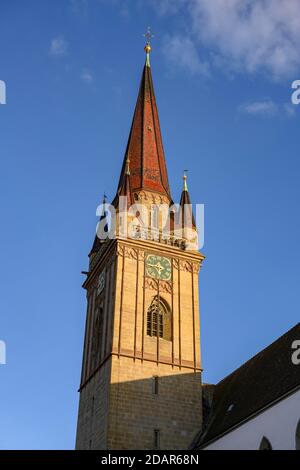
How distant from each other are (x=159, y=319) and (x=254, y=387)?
21.9 ft

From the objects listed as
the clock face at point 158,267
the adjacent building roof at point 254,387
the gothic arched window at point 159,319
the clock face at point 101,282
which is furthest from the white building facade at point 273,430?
the clock face at point 101,282

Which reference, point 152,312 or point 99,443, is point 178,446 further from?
point 152,312

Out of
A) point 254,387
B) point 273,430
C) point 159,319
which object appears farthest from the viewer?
point 159,319

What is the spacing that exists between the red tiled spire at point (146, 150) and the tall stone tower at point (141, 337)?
0.49 metres

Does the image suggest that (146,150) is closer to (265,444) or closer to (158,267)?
(158,267)

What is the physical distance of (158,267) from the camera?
33906 millimetres

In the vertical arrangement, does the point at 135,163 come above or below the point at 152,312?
above

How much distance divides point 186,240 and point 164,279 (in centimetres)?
300

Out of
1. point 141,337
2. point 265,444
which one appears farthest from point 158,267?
point 265,444

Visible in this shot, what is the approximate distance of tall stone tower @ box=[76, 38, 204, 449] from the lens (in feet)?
94.9

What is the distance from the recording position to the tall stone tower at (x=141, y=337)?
28.9 meters

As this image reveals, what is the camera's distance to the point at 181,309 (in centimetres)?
3309
